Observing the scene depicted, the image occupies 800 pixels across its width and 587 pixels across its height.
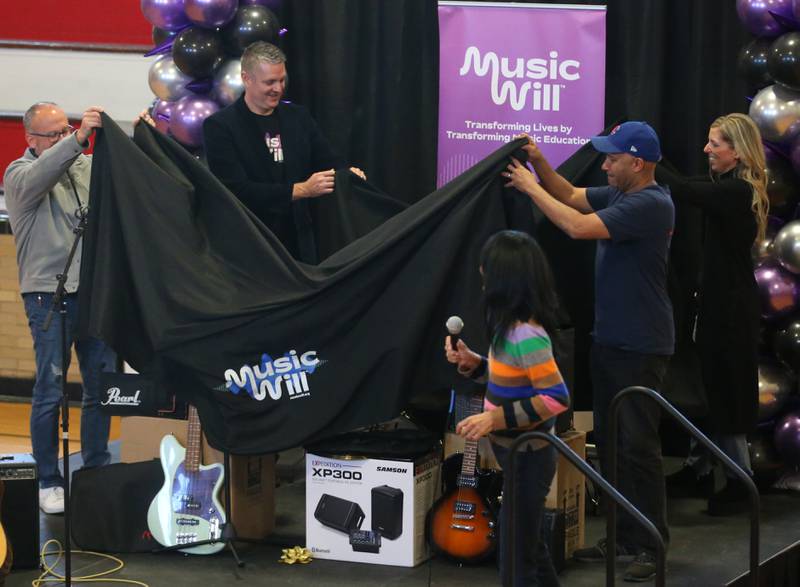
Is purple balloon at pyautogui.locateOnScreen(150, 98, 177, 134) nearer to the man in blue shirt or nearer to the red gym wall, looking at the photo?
the red gym wall

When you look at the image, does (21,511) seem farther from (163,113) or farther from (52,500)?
(163,113)

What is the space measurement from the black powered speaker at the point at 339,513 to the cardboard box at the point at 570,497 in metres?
0.79

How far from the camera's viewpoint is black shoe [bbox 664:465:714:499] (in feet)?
20.4

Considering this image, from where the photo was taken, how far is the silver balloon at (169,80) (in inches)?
251

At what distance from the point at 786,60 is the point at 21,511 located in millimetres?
3848

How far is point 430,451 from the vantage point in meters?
5.26

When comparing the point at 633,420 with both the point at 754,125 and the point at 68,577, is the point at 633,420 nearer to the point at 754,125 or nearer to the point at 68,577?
the point at 754,125

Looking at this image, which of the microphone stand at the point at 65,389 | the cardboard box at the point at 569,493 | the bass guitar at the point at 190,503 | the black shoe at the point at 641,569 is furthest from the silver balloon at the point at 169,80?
the black shoe at the point at 641,569

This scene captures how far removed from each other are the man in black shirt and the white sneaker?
5.10 feet

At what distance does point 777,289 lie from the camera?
231 inches

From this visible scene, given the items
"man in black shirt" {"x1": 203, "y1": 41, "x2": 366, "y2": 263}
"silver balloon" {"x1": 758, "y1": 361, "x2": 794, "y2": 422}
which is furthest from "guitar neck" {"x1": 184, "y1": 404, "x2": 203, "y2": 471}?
"silver balloon" {"x1": 758, "y1": 361, "x2": 794, "y2": 422}

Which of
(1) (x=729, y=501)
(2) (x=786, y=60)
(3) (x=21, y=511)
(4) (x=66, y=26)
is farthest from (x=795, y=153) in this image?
(4) (x=66, y=26)

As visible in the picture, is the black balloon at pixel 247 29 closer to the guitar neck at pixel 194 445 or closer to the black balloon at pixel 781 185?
the guitar neck at pixel 194 445

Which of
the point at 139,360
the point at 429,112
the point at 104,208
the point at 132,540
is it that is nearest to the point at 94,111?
the point at 104,208
